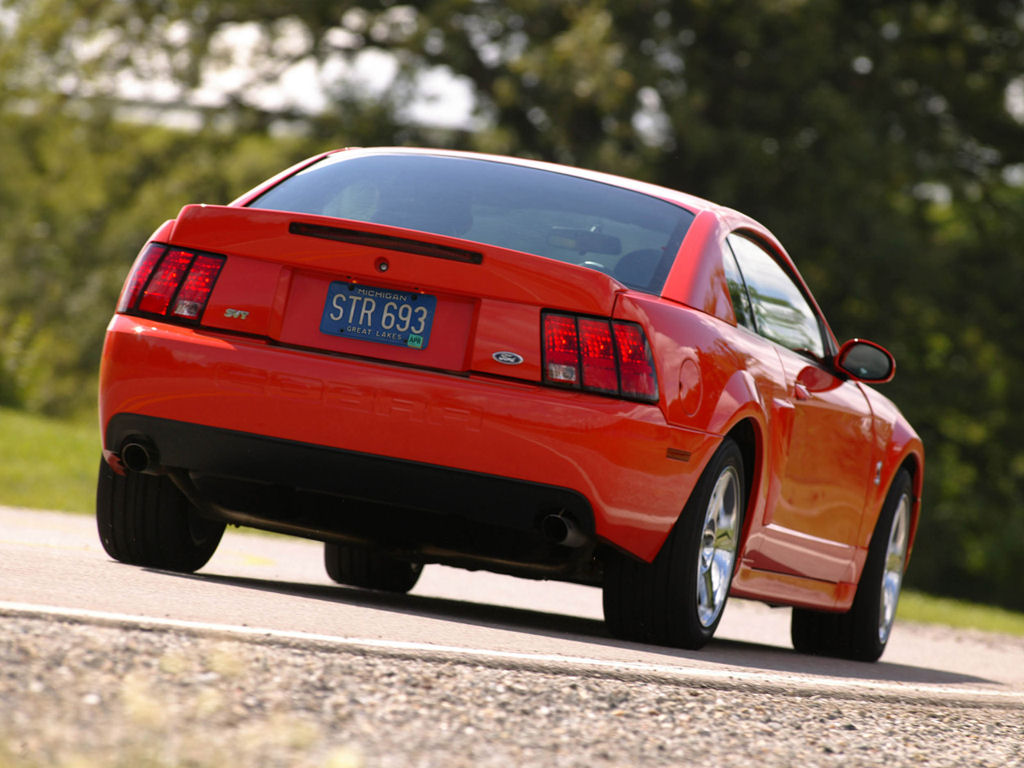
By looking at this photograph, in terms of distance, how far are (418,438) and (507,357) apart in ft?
1.27

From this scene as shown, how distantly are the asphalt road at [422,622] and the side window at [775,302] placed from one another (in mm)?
1301

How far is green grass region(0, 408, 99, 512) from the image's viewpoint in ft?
44.8

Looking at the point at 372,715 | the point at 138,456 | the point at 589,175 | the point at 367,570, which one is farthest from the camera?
the point at 367,570

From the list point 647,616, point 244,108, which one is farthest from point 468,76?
point 647,616

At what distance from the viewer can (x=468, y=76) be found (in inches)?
1059

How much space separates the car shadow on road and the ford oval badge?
0.94m

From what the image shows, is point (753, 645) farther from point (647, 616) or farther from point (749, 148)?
point (749, 148)

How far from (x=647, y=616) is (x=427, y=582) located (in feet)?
13.4

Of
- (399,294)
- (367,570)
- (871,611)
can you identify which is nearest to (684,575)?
(399,294)

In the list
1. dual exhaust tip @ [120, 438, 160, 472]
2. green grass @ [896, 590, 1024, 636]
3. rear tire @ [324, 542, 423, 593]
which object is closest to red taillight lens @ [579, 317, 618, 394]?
dual exhaust tip @ [120, 438, 160, 472]

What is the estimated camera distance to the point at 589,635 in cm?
625

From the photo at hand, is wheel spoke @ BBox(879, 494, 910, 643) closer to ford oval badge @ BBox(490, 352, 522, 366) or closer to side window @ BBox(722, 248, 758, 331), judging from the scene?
side window @ BBox(722, 248, 758, 331)

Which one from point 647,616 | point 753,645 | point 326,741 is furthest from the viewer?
point 753,645

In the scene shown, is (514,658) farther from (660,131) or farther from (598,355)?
(660,131)
